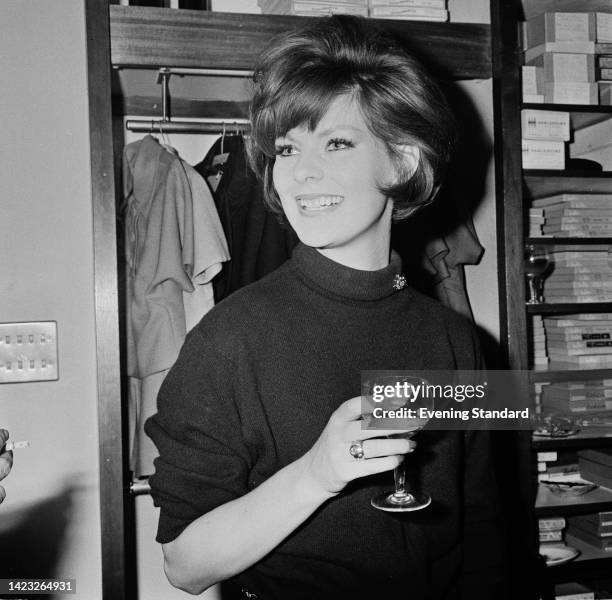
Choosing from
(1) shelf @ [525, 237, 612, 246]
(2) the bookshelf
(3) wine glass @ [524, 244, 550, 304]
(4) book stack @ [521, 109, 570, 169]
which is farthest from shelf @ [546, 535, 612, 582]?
(4) book stack @ [521, 109, 570, 169]

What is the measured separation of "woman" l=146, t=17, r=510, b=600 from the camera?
801 millimetres

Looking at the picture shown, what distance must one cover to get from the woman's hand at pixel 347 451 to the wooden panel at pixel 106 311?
3.09 feet

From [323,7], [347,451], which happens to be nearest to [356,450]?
[347,451]

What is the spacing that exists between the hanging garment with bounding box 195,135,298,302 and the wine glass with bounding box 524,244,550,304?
765 millimetres

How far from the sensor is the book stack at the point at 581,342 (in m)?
2.10

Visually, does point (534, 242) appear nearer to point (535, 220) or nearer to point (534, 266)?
point (534, 266)

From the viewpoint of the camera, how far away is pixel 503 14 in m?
1.76

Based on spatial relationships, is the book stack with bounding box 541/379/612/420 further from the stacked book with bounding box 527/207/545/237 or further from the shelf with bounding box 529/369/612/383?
the stacked book with bounding box 527/207/545/237

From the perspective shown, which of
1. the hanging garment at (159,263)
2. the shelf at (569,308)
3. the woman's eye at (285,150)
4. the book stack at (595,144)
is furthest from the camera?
the book stack at (595,144)

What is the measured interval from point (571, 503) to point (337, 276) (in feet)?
4.70

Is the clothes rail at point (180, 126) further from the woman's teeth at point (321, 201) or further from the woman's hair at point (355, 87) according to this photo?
the woman's teeth at point (321, 201)

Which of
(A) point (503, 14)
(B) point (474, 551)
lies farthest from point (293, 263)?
(A) point (503, 14)

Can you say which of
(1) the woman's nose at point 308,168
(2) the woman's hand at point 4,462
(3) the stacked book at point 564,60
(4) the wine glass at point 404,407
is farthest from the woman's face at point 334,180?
(3) the stacked book at point 564,60

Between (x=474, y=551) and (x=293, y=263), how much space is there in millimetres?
560
